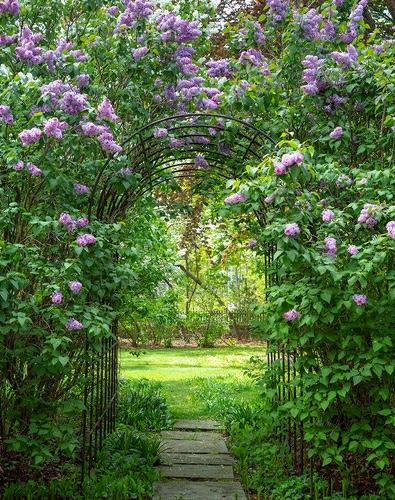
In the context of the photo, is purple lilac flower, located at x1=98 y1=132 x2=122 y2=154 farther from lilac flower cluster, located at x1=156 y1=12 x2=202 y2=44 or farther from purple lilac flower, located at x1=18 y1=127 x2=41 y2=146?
lilac flower cluster, located at x1=156 y1=12 x2=202 y2=44

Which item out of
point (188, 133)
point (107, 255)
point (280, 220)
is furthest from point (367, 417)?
point (188, 133)

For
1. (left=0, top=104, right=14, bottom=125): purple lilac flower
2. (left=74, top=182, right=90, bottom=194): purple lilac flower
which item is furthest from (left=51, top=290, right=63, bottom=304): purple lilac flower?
(left=0, top=104, right=14, bottom=125): purple lilac flower

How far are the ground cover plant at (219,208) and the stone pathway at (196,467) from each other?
0.65 m

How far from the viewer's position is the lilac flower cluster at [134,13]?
4797 millimetres

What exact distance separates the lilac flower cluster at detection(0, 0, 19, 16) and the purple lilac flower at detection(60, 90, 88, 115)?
3.15 ft

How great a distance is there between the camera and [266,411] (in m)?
4.26

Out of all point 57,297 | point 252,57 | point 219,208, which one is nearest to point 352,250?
point 219,208

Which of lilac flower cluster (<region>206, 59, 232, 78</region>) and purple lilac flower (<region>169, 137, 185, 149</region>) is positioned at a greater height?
lilac flower cluster (<region>206, 59, 232, 78</region>)

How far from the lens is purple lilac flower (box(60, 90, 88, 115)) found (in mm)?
3625

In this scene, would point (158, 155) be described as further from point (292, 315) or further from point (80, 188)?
point (292, 315)

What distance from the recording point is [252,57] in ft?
17.0

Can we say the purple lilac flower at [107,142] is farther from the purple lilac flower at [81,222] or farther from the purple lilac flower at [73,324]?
the purple lilac flower at [73,324]

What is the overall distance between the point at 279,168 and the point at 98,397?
92.0 inches

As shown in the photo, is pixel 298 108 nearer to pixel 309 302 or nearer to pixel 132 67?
pixel 132 67
